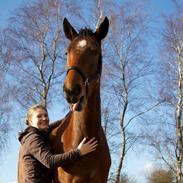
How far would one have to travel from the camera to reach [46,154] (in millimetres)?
4617

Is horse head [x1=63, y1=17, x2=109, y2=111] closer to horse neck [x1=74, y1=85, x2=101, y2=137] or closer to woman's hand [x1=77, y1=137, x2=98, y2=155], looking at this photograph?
horse neck [x1=74, y1=85, x2=101, y2=137]

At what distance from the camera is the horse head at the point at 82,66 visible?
4035 mm

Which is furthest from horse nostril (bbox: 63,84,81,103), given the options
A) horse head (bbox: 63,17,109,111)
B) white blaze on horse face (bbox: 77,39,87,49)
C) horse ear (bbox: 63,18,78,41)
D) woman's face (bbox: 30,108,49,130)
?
woman's face (bbox: 30,108,49,130)

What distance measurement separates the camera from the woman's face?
5.34m

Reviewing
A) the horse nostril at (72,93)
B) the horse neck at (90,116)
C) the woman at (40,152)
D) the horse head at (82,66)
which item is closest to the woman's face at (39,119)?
the woman at (40,152)

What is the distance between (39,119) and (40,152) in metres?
0.80

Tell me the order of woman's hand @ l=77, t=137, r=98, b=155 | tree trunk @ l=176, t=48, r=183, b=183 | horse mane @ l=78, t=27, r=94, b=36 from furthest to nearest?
tree trunk @ l=176, t=48, r=183, b=183, horse mane @ l=78, t=27, r=94, b=36, woman's hand @ l=77, t=137, r=98, b=155

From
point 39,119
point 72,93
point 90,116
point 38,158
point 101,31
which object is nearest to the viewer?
point 72,93

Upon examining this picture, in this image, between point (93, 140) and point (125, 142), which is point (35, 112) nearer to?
point (93, 140)

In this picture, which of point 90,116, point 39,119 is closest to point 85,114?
point 90,116

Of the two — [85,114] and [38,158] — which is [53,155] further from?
[85,114]

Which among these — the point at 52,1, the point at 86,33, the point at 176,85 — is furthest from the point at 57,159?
the point at 176,85

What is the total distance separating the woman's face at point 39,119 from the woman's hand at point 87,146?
1000 mm

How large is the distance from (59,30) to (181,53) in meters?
8.24
